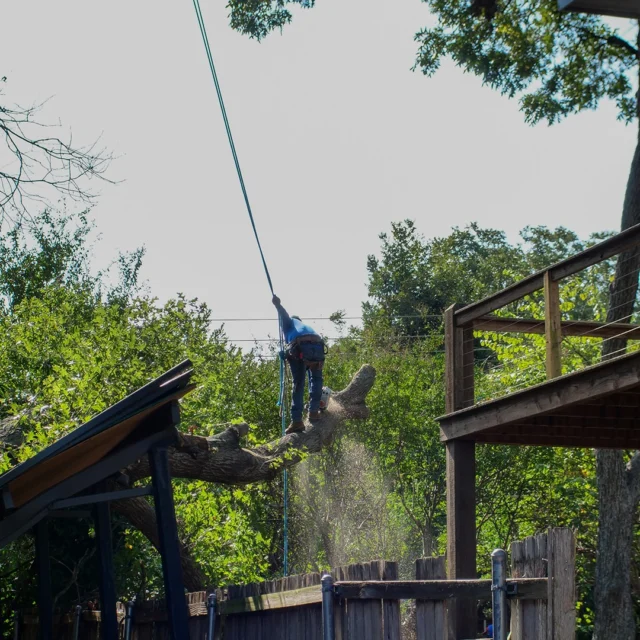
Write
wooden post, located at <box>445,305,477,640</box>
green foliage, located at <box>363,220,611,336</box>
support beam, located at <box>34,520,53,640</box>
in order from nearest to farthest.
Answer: support beam, located at <box>34,520,53,640</box> → wooden post, located at <box>445,305,477,640</box> → green foliage, located at <box>363,220,611,336</box>

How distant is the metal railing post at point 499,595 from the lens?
203 inches

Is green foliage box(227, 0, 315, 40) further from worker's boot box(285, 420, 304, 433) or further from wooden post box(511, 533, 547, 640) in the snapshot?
wooden post box(511, 533, 547, 640)

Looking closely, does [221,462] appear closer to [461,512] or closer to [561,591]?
[461,512]

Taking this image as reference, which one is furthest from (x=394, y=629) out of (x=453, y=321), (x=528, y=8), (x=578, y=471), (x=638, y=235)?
(x=578, y=471)

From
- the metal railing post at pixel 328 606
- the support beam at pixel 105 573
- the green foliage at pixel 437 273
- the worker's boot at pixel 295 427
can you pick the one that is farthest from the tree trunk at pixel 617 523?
the green foliage at pixel 437 273

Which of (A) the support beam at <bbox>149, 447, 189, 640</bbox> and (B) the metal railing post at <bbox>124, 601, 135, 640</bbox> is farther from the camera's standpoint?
(B) the metal railing post at <bbox>124, 601, 135, 640</bbox>

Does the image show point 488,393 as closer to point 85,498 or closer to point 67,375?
point 67,375

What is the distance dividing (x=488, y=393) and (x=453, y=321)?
12230mm

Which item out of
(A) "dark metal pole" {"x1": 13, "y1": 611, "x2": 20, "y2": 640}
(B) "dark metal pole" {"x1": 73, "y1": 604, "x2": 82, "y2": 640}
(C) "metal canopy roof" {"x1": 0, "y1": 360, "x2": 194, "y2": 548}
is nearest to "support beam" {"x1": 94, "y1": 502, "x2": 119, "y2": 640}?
(C) "metal canopy roof" {"x1": 0, "y1": 360, "x2": 194, "y2": 548}

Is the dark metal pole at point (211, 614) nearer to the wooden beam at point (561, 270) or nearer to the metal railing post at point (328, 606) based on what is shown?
the metal railing post at point (328, 606)

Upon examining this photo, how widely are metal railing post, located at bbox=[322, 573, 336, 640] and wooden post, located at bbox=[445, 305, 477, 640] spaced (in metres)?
3.54

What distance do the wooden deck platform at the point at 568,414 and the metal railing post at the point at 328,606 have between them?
9.74 ft

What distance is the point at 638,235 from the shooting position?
7734mm

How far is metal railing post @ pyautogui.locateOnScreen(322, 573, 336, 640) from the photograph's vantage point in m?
5.72
